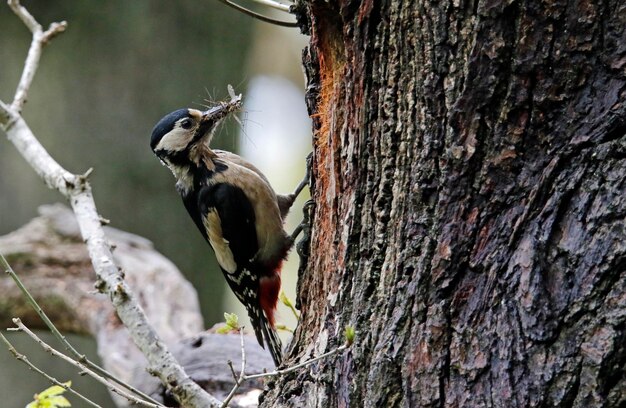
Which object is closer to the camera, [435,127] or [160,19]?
[435,127]

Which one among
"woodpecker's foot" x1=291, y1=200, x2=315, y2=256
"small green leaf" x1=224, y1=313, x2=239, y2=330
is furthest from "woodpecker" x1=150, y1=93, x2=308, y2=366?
"small green leaf" x1=224, y1=313, x2=239, y2=330

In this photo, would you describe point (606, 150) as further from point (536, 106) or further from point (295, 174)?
point (295, 174)

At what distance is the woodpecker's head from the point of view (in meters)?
3.90

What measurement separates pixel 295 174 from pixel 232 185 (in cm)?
888

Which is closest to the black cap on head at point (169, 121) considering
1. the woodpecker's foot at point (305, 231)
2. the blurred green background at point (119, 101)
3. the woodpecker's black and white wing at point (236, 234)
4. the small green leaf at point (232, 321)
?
the woodpecker's black and white wing at point (236, 234)

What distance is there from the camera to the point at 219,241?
13.3 feet

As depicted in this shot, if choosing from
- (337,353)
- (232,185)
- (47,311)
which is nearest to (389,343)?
(337,353)

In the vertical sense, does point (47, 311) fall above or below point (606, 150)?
above

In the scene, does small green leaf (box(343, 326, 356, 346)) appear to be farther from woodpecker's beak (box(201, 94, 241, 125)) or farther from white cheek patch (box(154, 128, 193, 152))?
white cheek patch (box(154, 128, 193, 152))

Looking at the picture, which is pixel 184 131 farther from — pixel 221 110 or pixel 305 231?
pixel 305 231

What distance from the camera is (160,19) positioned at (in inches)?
253

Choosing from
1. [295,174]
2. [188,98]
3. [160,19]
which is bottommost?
[188,98]

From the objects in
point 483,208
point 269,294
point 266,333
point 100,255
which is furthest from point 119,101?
point 483,208

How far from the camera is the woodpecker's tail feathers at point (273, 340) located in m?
3.57
